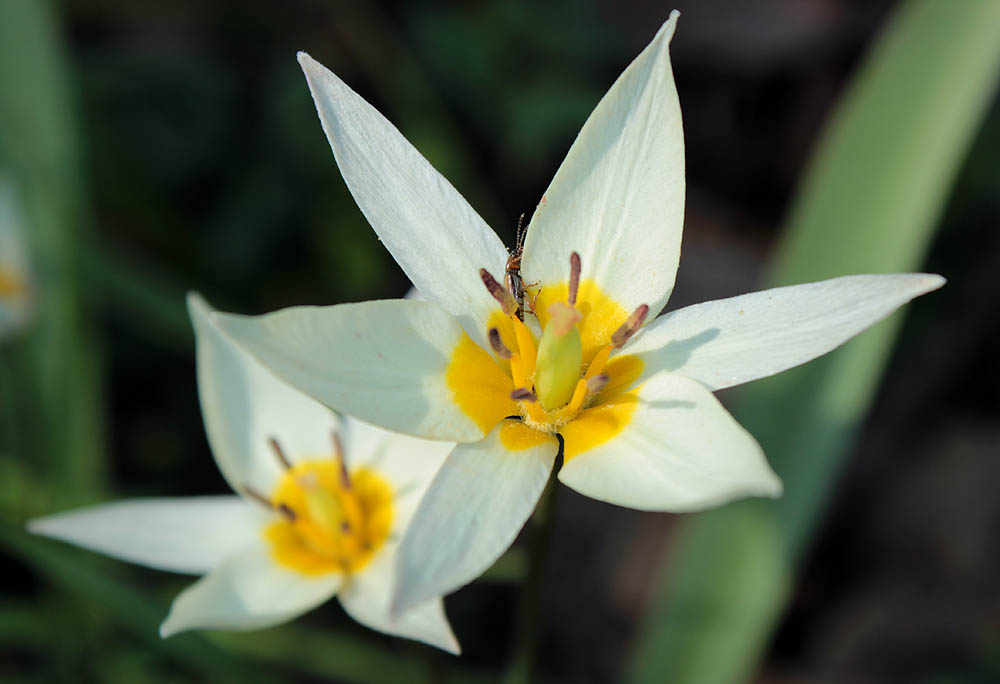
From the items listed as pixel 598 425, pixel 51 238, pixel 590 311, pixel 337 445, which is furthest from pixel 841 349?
pixel 51 238

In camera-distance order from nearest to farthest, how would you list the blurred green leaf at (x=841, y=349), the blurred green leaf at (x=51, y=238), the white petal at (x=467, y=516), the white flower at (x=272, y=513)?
the white petal at (x=467, y=516) → the white flower at (x=272, y=513) → the blurred green leaf at (x=841, y=349) → the blurred green leaf at (x=51, y=238)

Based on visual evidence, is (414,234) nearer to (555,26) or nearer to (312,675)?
(312,675)

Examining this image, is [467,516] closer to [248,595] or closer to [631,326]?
[631,326]

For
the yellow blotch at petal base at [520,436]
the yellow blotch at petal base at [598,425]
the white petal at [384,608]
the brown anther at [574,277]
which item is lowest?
the white petal at [384,608]

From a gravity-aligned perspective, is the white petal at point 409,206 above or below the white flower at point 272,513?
above

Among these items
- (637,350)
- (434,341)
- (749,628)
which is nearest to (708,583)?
(749,628)

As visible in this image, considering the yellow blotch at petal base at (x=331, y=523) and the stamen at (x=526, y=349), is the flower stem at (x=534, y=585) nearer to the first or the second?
A: the stamen at (x=526, y=349)

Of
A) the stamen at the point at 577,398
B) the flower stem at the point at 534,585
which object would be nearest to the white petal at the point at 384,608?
the flower stem at the point at 534,585

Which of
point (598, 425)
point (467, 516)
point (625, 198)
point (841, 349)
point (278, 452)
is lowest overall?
point (278, 452)
